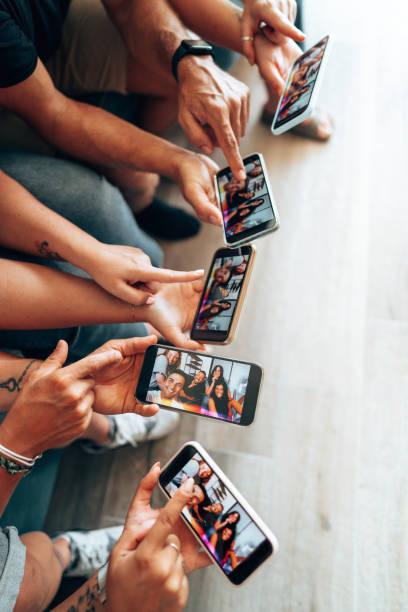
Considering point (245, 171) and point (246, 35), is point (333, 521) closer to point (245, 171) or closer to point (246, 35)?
point (245, 171)

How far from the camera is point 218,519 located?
2.78ft

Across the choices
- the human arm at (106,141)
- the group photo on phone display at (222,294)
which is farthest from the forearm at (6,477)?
the human arm at (106,141)

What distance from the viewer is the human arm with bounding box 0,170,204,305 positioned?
94 centimetres

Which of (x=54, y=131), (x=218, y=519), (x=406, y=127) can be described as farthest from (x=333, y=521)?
(x=406, y=127)

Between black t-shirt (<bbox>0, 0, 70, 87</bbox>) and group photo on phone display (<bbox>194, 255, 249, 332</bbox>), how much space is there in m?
0.66

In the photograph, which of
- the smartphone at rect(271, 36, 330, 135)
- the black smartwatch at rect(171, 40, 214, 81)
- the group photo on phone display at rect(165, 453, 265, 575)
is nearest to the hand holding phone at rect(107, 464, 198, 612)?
the group photo on phone display at rect(165, 453, 265, 575)

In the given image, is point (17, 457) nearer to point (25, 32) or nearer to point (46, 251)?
point (46, 251)

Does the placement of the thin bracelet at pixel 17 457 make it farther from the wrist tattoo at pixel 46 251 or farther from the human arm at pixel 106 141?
the human arm at pixel 106 141

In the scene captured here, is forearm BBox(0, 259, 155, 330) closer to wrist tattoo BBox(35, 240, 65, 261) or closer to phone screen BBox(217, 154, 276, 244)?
wrist tattoo BBox(35, 240, 65, 261)

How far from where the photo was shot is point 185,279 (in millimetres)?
936

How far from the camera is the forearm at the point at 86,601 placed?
769mm

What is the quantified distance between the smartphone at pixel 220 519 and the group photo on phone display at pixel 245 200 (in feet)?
1.83

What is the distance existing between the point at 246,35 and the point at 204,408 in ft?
3.24

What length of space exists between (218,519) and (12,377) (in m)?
→ 0.54
